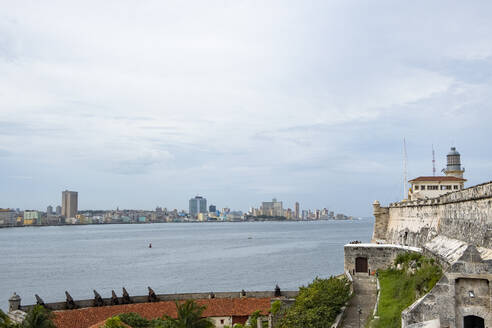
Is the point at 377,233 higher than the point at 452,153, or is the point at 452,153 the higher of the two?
the point at 452,153

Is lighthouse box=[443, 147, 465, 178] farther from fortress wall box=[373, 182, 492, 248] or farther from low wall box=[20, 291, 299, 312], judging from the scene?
low wall box=[20, 291, 299, 312]

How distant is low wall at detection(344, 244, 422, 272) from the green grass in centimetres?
338

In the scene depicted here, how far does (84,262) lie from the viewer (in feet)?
301

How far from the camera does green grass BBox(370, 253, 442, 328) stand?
773 inches

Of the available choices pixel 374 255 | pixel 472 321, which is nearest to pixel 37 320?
pixel 472 321

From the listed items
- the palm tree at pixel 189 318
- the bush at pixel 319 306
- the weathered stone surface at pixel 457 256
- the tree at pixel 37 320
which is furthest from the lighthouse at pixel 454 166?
the tree at pixel 37 320

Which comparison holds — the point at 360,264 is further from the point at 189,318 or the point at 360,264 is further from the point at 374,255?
the point at 189,318

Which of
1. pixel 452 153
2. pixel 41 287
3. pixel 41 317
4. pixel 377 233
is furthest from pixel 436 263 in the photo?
pixel 41 287

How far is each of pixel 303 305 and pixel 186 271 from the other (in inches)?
2059

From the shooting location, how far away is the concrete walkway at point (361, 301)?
23212 mm

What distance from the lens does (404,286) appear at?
23.6 metres

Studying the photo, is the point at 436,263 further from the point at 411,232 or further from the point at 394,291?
the point at 411,232

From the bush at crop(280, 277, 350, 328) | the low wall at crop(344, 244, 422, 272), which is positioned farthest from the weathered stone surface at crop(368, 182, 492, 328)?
the bush at crop(280, 277, 350, 328)

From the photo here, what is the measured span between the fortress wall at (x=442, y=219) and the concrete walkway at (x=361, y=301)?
5.70 meters
